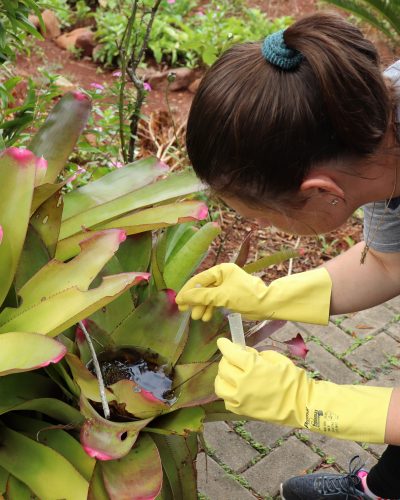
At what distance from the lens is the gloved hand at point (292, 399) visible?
1504mm

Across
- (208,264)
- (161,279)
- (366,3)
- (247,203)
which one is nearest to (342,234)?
(208,264)

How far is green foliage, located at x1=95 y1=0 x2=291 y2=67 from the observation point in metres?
4.49

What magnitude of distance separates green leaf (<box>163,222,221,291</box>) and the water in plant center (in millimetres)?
240

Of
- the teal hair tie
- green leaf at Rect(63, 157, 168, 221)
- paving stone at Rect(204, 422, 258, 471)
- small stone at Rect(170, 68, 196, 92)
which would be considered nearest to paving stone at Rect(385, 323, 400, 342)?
paving stone at Rect(204, 422, 258, 471)

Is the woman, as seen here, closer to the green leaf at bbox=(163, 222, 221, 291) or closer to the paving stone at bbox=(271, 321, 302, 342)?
the green leaf at bbox=(163, 222, 221, 291)

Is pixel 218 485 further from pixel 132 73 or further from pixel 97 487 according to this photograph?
pixel 132 73

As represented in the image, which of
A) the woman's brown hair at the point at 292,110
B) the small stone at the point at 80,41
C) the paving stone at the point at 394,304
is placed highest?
the woman's brown hair at the point at 292,110

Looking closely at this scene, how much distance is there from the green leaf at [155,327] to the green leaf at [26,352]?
1.26 feet

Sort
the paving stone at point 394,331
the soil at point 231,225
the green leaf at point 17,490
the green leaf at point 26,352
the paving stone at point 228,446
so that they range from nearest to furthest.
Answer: the green leaf at point 26,352
the green leaf at point 17,490
the paving stone at point 228,446
the paving stone at point 394,331
the soil at point 231,225

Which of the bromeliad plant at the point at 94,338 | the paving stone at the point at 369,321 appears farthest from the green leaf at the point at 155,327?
the paving stone at the point at 369,321

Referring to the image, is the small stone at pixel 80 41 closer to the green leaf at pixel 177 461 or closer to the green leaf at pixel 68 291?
the green leaf at pixel 68 291

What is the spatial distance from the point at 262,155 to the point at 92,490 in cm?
76

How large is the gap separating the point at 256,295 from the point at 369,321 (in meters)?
1.22

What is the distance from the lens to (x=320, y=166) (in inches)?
53.2
